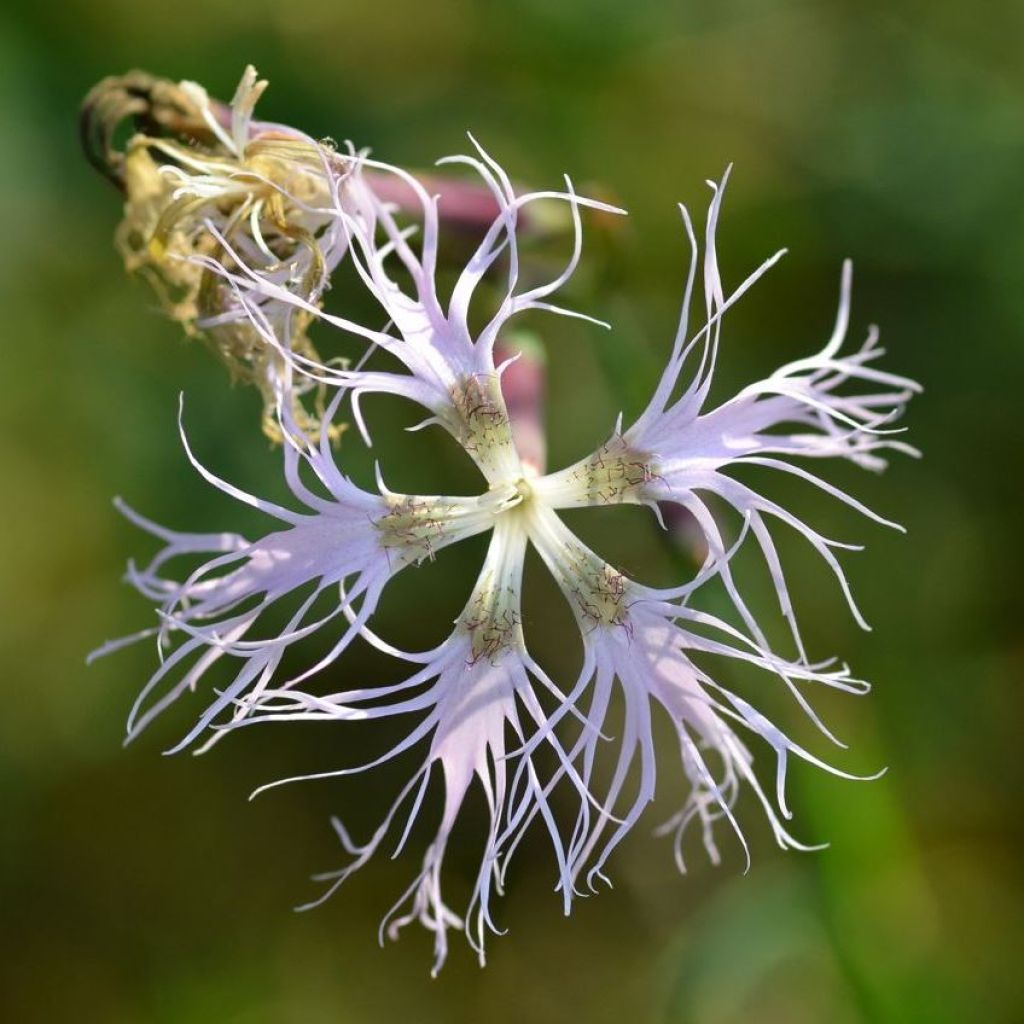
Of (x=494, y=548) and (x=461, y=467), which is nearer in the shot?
(x=494, y=548)

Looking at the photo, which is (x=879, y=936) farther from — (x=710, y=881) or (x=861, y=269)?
(x=861, y=269)

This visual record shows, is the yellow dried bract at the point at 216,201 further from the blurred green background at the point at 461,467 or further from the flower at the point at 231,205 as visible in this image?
the blurred green background at the point at 461,467

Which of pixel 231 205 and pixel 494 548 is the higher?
pixel 231 205

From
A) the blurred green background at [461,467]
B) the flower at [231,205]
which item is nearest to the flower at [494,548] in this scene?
the flower at [231,205]

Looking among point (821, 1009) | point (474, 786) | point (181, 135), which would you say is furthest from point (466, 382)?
point (821, 1009)

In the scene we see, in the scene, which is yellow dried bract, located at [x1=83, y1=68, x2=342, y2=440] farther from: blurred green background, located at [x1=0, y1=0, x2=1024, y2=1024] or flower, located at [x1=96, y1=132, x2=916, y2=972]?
blurred green background, located at [x1=0, y1=0, x2=1024, y2=1024]

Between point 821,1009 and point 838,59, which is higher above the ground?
point 838,59

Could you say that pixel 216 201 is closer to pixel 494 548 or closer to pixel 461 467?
pixel 494 548

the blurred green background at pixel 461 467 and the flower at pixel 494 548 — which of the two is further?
the blurred green background at pixel 461 467

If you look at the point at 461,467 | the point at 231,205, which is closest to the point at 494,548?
the point at 231,205
